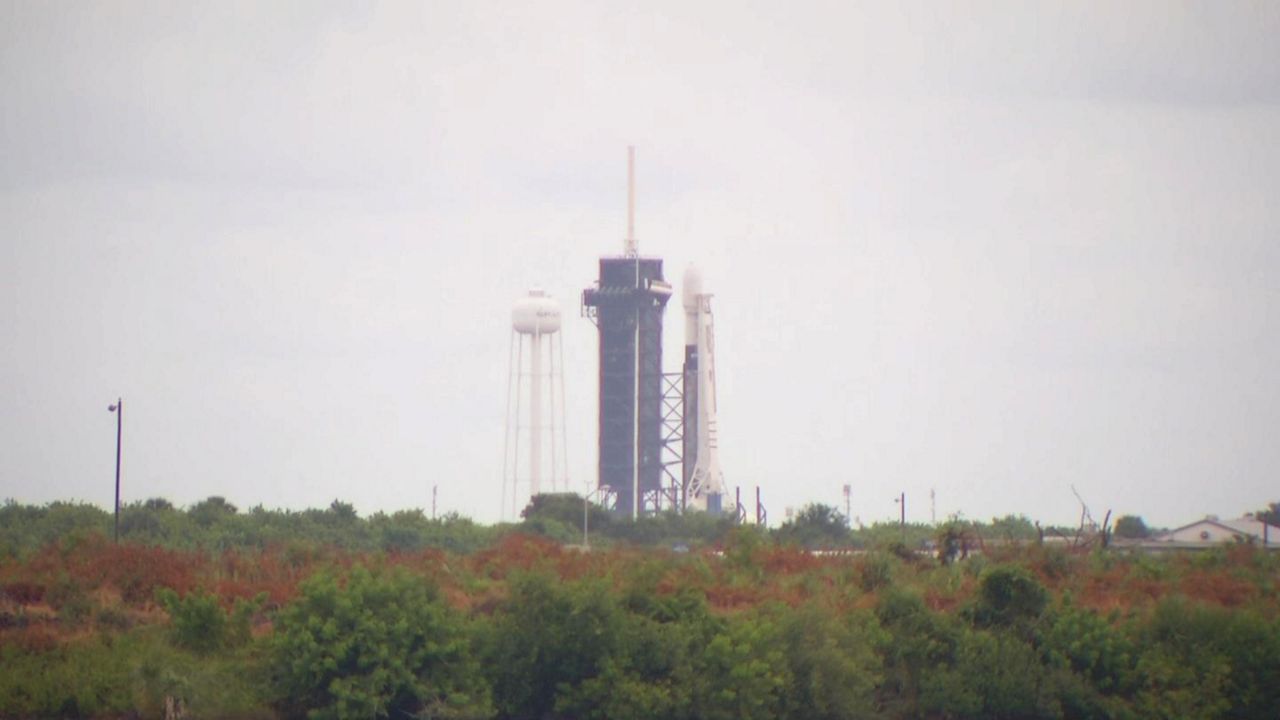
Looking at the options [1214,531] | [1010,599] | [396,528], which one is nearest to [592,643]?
[1010,599]

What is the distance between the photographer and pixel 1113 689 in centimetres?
4894

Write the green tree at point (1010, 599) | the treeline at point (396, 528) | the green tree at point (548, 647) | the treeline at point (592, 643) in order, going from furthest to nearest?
the treeline at point (396, 528) < the green tree at point (1010, 599) < the green tree at point (548, 647) < the treeline at point (592, 643)

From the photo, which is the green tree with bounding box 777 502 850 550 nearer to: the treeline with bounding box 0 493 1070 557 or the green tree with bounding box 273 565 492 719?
the treeline with bounding box 0 493 1070 557

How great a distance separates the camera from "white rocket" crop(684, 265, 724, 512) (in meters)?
144

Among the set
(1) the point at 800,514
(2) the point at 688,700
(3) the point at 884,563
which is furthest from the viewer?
(1) the point at 800,514

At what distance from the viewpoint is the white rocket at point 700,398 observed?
14362 cm

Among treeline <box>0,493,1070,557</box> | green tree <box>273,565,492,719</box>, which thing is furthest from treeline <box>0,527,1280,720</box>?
treeline <box>0,493,1070,557</box>

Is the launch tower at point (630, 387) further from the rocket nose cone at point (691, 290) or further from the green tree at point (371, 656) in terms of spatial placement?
the green tree at point (371, 656)

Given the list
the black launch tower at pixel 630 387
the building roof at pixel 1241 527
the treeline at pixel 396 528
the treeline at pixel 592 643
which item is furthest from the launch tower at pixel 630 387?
the treeline at pixel 592 643

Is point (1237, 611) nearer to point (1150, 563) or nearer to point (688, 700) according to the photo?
point (1150, 563)

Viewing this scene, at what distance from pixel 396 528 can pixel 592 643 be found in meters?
47.0

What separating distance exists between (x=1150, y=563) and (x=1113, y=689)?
662 inches

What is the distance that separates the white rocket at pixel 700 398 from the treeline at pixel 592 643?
286 feet

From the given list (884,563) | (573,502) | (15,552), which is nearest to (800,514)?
(573,502)
